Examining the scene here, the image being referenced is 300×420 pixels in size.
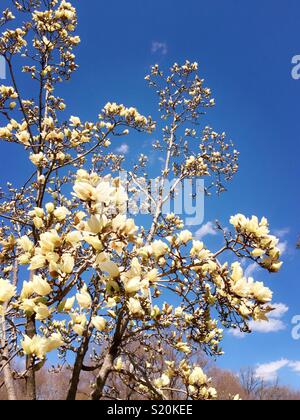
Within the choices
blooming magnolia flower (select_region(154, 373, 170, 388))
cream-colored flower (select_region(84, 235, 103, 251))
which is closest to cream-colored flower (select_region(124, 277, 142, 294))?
cream-colored flower (select_region(84, 235, 103, 251))

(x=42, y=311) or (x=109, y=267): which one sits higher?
(x=109, y=267)

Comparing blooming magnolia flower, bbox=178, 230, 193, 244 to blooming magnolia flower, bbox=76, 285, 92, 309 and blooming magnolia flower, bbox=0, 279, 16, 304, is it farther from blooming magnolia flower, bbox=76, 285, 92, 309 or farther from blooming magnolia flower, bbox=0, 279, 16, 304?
blooming magnolia flower, bbox=0, 279, 16, 304

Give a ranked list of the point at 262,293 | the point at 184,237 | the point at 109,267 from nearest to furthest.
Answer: the point at 109,267 < the point at 262,293 < the point at 184,237

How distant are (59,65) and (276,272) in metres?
4.64

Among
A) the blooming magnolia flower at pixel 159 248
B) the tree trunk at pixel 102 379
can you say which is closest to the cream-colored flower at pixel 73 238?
the blooming magnolia flower at pixel 159 248

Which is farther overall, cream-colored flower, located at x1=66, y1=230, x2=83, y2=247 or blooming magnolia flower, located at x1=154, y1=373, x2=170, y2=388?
blooming magnolia flower, located at x1=154, y1=373, x2=170, y2=388

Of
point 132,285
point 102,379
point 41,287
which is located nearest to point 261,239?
point 132,285

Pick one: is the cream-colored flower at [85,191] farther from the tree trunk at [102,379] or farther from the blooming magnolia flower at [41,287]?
the tree trunk at [102,379]

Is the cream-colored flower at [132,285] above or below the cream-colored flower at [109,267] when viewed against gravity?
below

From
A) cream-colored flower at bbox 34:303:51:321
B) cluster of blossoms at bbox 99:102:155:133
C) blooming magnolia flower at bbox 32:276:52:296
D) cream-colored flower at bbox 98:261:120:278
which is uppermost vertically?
cluster of blossoms at bbox 99:102:155:133

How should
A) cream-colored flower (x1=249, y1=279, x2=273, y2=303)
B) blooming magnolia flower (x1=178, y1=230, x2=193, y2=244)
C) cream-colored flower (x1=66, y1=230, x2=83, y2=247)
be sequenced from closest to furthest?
cream-colored flower (x1=66, y1=230, x2=83, y2=247)
cream-colored flower (x1=249, y1=279, x2=273, y2=303)
blooming magnolia flower (x1=178, y1=230, x2=193, y2=244)

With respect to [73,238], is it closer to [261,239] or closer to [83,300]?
[83,300]
